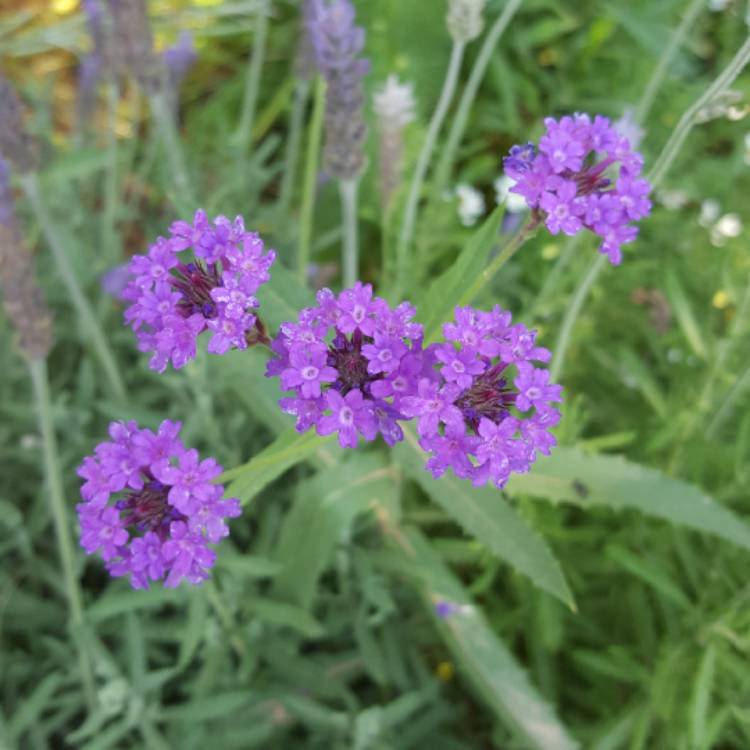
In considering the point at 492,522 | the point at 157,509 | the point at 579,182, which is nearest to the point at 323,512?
the point at 492,522

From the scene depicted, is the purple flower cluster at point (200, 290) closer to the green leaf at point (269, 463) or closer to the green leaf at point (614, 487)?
the green leaf at point (269, 463)

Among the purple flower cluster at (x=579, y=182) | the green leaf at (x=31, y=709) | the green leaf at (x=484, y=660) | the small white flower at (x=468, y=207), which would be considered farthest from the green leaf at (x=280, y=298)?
the small white flower at (x=468, y=207)

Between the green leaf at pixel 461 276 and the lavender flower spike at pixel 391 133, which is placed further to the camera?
the lavender flower spike at pixel 391 133

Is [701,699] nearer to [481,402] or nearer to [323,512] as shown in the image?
[323,512]

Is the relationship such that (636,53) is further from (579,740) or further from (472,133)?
(579,740)

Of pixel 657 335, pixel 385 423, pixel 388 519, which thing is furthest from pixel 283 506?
pixel 385 423
